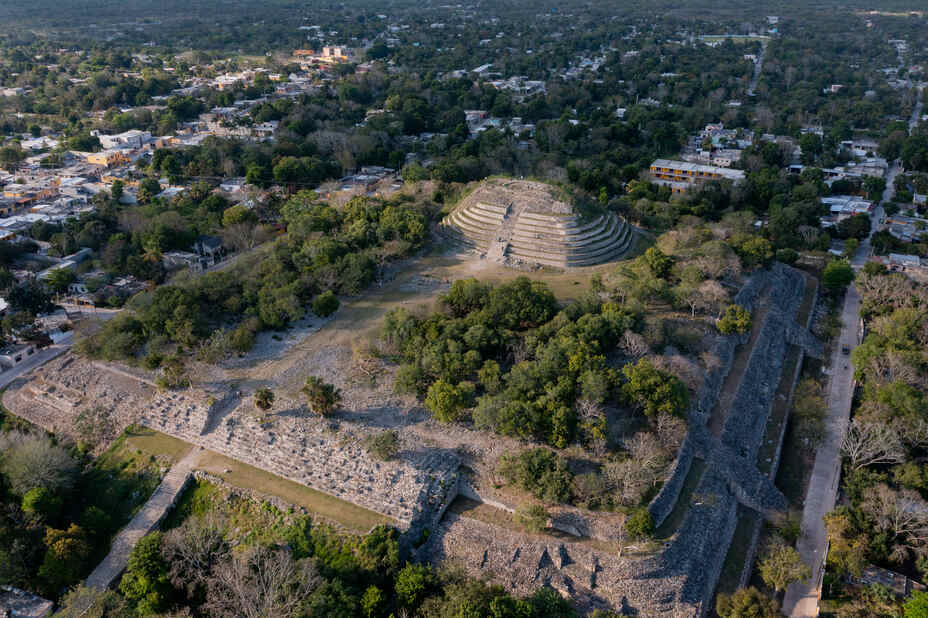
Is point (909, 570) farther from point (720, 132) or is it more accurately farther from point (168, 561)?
point (720, 132)

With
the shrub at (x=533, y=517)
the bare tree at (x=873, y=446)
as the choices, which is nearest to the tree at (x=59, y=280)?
the shrub at (x=533, y=517)

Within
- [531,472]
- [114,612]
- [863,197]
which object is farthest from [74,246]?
[863,197]

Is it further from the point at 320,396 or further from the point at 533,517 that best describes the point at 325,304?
the point at 533,517

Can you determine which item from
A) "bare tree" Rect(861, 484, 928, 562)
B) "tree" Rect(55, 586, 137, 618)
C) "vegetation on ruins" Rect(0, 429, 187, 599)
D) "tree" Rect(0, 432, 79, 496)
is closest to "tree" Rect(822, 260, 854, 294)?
"bare tree" Rect(861, 484, 928, 562)

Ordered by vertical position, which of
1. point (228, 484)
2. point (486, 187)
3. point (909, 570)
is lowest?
point (909, 570)

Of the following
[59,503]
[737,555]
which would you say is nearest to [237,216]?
[59,503]

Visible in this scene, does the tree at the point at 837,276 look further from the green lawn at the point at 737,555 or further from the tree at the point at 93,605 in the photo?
the tree at the point at 93,605
